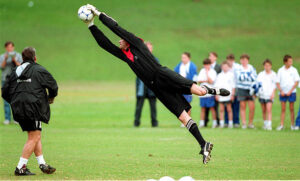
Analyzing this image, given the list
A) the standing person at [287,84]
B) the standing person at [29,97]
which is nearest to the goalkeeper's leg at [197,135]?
the standing person at [29,97]

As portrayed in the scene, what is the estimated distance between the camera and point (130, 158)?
12.6 metres

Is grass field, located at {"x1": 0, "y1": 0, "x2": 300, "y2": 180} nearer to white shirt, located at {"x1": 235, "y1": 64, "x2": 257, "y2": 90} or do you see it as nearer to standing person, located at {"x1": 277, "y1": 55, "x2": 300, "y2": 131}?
standing person, located at {"x1": 277, "y1": 55, "x2": 300, "y2": 131}

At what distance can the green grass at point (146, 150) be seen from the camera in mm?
10562

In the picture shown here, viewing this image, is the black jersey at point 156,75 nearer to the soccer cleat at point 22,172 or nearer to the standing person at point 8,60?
the soccer cleat at point 22,172

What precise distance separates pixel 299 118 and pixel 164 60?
3563cm

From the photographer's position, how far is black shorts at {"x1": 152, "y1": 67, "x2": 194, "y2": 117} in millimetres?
11047

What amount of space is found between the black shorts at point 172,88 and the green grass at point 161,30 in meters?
38.6

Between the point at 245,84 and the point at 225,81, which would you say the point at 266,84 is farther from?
the point at 225,81

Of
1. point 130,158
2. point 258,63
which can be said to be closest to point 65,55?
point 258,63

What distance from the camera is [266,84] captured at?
1956cm

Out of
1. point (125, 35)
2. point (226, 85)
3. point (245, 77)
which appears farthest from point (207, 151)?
point (226, 85)

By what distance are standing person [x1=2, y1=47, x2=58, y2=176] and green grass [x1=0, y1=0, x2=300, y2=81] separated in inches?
1544

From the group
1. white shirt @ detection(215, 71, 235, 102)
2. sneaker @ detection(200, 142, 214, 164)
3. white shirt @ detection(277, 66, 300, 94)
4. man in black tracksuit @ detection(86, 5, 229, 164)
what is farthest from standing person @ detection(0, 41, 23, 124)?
sneaker @ detection(200, 142, 214, 164)

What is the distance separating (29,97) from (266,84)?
36.3ft
